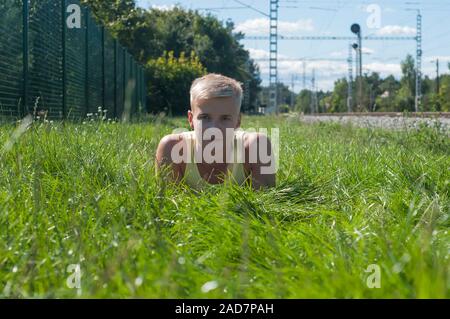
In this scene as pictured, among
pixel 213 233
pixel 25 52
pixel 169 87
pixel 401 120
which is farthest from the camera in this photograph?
pixel 169 87

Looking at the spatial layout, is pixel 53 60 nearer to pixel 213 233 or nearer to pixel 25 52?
pixel 25 52

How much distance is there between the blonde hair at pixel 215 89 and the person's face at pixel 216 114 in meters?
0.03

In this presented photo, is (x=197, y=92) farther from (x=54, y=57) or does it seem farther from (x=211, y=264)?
(x=54, y=57)

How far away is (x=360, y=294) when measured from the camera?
1.38m

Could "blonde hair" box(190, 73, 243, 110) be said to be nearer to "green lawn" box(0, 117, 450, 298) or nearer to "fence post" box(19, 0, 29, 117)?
"green lawn" box(0, 117, 450, 298)

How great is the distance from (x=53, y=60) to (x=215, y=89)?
21.7 ft

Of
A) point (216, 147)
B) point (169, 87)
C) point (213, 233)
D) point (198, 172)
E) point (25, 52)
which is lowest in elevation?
point (213, 233)

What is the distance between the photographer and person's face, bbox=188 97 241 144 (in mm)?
3168

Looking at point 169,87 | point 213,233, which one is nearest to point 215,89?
point 213,233

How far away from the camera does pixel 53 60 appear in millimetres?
9180

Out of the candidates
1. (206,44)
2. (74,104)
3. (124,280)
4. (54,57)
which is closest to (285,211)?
(124,280)

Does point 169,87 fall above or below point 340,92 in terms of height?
below

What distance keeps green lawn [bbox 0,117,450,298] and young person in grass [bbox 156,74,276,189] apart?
203mm

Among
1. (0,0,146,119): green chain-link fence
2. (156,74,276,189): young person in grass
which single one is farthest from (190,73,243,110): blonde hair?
(0,0,146,119): green chain-link fence
